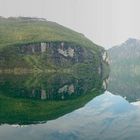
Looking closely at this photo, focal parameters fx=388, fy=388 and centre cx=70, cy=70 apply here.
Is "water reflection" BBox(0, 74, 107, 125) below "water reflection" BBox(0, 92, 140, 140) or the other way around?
below

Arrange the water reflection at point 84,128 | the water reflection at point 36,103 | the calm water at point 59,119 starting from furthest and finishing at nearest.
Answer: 1. the water reflection at point 36,103
2. the calm water at point 59,119
3. the water reflection at point 84,128

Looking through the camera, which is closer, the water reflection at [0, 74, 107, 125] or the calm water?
Answer: the calm water

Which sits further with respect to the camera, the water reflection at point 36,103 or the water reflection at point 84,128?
the water reflection at point 36,103

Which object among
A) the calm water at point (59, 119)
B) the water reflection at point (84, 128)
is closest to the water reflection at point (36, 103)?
the calm water at point (59, 119)

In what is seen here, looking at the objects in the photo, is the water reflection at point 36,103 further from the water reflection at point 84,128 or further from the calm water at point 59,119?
the water reflection at point 84,128

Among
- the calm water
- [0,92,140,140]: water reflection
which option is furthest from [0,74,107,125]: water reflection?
[0,92,140,140]: water reflection

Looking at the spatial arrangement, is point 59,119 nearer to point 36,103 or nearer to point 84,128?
point 84,128

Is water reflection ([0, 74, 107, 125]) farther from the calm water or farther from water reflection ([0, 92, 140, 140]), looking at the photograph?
water reflection ([0, 92, 140, 140])

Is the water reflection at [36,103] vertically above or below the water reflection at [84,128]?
below

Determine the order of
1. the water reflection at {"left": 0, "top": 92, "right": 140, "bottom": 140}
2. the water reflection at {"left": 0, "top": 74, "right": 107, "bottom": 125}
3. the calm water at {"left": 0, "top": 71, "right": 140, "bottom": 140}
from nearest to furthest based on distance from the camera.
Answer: the water reflection at {"left": 0, "top": 92, "right": 140, "bottom": 140} → the calm water at {"left": 0, "top": 71, "right": 140, "bottom": 140} → the water reflection at {"left": 0, "top": 74, "right": 107, "bottom": 125}

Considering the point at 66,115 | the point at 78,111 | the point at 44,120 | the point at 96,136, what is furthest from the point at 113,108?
the point at 96,136

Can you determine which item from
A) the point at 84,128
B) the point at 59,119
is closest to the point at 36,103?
Answer: the point at 59,119

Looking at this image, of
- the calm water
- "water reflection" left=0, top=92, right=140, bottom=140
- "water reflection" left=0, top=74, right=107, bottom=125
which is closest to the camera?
"water reflection" left=0, top=92, right=140, bottom=140

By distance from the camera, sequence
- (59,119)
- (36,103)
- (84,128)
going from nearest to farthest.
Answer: (84,128) < (59,119) < (36,103)
